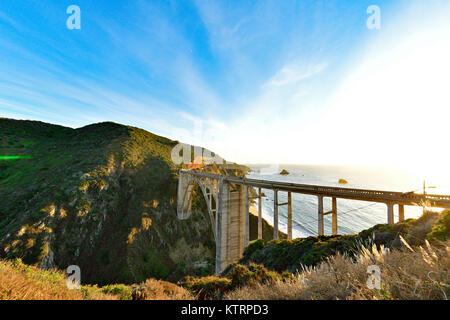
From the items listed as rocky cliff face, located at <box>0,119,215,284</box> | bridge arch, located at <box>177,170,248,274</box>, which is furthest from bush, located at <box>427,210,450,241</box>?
rocky cliff face, located at <box>0,119,215,284</box>

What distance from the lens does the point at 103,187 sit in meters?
29.8

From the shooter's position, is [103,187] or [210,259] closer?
[103,187]

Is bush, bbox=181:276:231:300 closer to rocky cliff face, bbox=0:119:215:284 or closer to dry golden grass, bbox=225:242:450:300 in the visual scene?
dry golden grass, bbox=225:242:450:300

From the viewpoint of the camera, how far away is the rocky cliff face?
21312 millimetres

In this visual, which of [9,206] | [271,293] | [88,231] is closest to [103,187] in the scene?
[88,231]

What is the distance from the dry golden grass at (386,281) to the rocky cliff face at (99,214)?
2881 cm

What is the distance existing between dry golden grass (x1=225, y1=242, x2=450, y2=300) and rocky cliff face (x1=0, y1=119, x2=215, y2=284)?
94.5 feet

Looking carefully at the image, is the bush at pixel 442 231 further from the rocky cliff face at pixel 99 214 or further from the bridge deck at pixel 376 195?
the rocky cliff face at pixel 99 214

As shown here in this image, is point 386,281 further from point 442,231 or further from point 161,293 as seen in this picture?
point 161,293

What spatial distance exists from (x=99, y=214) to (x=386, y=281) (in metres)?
35.2

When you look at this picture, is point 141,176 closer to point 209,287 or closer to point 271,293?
point 209,287

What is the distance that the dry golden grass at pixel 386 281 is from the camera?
2379 mm

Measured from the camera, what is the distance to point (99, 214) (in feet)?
89.7
